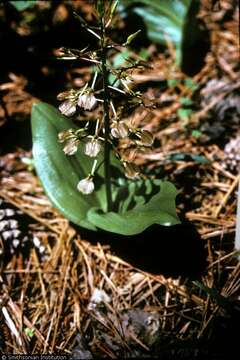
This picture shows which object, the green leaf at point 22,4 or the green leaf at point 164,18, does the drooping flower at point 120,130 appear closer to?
the green leaf at point 22,4

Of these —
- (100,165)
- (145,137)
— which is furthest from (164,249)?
(145,137)

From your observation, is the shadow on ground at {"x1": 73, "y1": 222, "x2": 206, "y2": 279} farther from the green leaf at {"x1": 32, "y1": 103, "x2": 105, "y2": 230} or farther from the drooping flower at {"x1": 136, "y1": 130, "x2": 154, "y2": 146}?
the drooping flower at {"x1": 136, "y1": 130, "x2": 154, "y2": 146}

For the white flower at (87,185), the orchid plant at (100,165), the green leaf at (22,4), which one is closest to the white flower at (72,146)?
the orchid plant at (100,165)

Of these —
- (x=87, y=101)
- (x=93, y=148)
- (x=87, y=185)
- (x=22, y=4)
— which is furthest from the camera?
(x=22, y=4)

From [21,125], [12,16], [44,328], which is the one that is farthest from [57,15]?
[44,328]

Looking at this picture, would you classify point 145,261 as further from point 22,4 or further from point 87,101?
point 22,4

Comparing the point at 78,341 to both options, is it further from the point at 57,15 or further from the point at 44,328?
the point at 57,15

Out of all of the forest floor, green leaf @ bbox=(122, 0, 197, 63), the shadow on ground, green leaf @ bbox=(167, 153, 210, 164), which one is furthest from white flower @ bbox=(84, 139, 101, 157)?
green leaf @ bbox=(122, 0, 197, 63)
